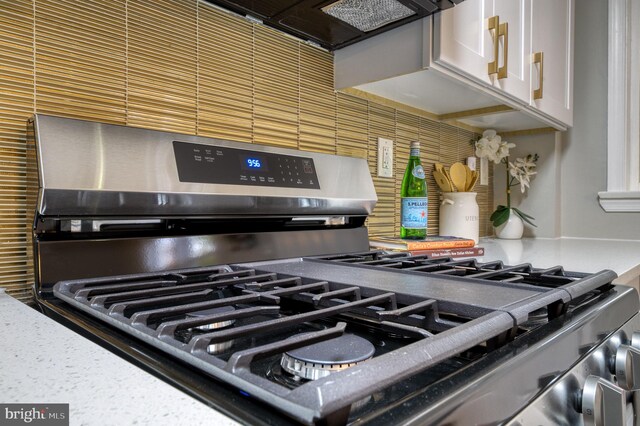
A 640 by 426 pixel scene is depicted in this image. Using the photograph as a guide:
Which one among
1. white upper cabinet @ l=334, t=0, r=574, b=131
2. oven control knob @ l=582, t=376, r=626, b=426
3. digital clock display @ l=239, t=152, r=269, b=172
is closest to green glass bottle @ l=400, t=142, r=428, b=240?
white upper cabinet @ l=334, t=0, r=574, b=131

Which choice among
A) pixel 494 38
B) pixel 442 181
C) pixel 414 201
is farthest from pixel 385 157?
pixel 494 38

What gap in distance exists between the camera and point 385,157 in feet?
4.58

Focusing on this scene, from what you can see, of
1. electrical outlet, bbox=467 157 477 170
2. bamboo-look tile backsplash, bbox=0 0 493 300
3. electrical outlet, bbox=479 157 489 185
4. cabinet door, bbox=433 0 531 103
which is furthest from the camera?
electrical outlet, bbox=479 157 489 185

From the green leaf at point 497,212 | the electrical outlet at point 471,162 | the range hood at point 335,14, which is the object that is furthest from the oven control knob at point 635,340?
the green leaf at point 497,212

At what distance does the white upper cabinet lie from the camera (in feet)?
3.43

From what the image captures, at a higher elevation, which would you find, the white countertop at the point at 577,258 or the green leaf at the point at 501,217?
the green leaf at the point at 501,217

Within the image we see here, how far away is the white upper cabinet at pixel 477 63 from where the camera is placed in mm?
1045

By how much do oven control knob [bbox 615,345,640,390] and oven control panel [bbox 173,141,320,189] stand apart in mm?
631

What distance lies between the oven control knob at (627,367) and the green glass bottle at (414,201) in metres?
0.75

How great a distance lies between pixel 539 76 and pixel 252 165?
1.18 metres

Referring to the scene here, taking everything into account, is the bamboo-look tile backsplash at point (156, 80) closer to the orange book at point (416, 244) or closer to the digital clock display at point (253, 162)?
the digital clock display at point (253, 162)

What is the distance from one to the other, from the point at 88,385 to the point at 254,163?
0.62 meters

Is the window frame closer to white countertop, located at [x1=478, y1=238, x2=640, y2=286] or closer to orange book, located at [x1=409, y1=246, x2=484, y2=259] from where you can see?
white countertop, located at [x1=478, y1=238, x2=640, y2=286]

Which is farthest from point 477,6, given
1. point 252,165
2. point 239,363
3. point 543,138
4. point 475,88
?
point 239,363
